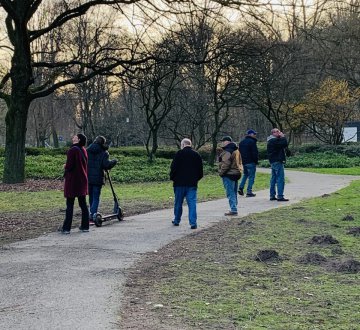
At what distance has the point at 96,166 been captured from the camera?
1294cm

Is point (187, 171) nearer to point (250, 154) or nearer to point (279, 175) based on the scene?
point (279, 175)

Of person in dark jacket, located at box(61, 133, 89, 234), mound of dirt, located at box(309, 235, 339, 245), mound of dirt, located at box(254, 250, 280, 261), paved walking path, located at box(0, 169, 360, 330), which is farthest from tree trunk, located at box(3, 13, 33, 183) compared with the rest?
mound of dirt, located at box(254, 250, 280, 261)

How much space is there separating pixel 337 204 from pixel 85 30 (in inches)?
983

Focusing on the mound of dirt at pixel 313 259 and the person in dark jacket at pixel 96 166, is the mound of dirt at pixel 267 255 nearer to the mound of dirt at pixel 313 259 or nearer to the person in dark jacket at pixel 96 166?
the mound of dirt at pixel 313 259

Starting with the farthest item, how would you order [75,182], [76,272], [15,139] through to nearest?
[15,139] < [75,182] < [76,272]

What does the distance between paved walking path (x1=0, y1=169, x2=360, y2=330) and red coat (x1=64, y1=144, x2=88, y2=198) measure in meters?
0.86

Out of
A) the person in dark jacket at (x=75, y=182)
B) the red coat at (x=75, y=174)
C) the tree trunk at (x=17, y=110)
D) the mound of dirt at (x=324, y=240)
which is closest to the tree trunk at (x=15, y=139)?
the tree trunk at (x=17, y=110)

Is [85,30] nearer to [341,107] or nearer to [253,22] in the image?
[341,107]

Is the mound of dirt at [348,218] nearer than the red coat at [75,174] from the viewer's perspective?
No

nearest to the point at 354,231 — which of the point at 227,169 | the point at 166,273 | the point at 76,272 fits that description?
the point at 166,273

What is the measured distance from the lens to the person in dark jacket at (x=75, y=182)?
38.1 feet

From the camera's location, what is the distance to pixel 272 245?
30.8 feet

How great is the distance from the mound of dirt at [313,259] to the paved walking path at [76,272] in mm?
2468

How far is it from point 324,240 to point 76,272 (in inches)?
161
